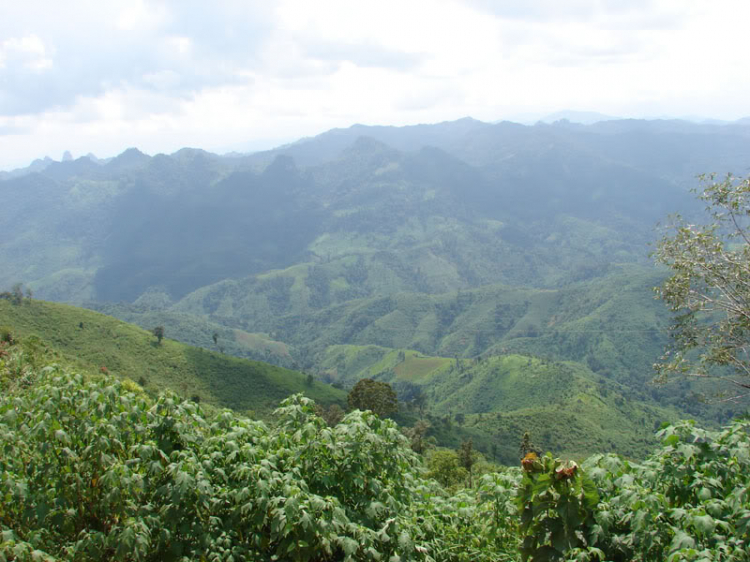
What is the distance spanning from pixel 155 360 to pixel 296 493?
9354 cm

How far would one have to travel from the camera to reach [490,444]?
9588cm

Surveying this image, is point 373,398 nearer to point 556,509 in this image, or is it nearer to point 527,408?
point 556,509

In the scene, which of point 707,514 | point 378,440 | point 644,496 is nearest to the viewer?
point 707,514

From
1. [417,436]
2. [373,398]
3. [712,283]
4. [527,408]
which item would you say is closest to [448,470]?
[373,398]

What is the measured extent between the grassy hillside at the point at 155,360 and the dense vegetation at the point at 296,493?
70.9 m

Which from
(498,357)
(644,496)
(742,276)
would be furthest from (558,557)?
(498,357)

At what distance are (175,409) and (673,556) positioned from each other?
20.9ft

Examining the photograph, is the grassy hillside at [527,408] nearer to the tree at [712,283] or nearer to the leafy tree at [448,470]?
the leafy tree at [448,470]

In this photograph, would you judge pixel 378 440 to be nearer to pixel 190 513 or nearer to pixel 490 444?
Result: pixel 190 513

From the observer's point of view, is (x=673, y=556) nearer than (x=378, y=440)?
Yes

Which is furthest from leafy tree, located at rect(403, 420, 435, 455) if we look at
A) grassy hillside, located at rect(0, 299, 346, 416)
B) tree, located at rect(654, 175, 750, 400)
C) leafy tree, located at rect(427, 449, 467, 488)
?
tree, located at rect(654, 175, 750, 400)

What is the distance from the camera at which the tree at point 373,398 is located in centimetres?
5117

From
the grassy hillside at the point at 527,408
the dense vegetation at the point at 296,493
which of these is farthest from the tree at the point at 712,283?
the grassy hillside at the point at 527,408

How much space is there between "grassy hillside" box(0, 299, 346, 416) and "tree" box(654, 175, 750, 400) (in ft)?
231
